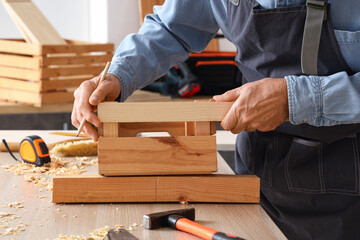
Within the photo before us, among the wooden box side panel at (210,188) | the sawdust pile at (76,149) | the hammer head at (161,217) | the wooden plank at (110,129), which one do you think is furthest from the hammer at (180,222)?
the sawdust pile at (76,149)

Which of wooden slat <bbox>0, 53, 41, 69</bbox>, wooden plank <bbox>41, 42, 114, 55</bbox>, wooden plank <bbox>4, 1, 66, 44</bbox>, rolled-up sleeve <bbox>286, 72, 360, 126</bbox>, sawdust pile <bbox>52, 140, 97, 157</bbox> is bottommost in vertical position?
sawdust pile <bbox>52, 140, 97, 157</bbox>

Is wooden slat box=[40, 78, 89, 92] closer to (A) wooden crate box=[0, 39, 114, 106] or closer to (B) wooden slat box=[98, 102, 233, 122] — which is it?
(A) wooden crate box=[0, 39, 114, 106]

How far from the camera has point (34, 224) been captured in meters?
0.99

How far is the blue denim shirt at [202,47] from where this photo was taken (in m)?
1.08

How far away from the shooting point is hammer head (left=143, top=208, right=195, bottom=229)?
0.96 m

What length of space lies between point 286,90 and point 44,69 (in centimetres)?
178

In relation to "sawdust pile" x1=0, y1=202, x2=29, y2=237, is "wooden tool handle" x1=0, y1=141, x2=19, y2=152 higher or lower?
higher

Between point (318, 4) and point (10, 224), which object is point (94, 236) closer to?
point (10, 224)

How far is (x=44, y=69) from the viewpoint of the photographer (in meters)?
2.61

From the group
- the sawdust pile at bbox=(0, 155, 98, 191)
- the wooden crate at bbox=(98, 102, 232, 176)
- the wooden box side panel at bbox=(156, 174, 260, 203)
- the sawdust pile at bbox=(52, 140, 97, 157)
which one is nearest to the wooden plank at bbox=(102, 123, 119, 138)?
the wooden crate at bbox=(98, 102, 232, 176)

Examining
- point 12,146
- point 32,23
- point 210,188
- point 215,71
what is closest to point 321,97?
point 210,188

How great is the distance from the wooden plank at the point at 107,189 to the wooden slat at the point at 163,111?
5.3 inches

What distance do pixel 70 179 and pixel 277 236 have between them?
452mm

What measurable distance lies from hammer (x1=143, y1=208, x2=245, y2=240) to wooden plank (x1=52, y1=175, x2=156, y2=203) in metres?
0.13
